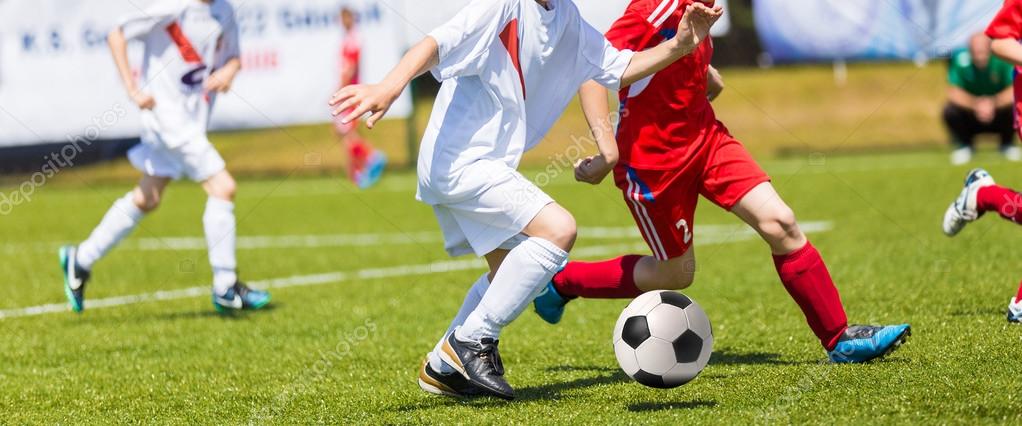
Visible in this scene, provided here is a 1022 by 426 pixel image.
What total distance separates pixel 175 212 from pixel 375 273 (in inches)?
222

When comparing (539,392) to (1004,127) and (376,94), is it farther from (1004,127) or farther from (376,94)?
(1004,127)

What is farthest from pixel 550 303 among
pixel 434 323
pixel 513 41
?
pixel 513 41

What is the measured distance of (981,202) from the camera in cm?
590

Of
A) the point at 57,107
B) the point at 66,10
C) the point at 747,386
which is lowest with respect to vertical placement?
the point at 57,107

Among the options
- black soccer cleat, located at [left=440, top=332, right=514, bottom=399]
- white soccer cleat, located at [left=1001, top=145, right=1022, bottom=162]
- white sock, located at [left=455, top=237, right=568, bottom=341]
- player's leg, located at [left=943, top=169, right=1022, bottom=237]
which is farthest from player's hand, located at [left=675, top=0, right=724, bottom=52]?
white soccer cleat, located at [left=1001, top=145, right=1022, bottom=162]

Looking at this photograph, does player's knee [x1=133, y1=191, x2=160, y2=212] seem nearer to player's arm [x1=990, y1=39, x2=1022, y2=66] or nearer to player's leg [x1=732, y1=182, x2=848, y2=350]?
player's leg [x1=732, y1=182, x2=848, y2=350]

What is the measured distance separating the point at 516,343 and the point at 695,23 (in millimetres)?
2021

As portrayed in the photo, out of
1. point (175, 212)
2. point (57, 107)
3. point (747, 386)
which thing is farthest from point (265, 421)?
point (57, 107)

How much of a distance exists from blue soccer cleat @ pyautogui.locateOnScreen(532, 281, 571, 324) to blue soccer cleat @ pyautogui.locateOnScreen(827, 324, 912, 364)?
129 cm

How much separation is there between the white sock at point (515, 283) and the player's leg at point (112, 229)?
357 cm

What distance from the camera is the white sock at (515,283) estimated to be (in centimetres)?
431

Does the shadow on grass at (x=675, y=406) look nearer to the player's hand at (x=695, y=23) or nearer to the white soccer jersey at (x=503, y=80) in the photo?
the white soccer jersey at (x=503, y=80)

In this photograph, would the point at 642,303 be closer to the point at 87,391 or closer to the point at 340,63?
the point at 87,391

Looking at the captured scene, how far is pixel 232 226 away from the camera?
7219mm
